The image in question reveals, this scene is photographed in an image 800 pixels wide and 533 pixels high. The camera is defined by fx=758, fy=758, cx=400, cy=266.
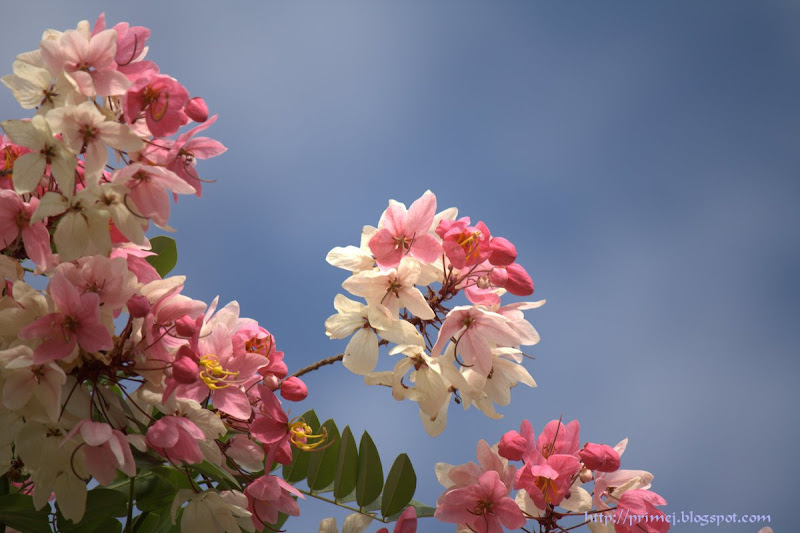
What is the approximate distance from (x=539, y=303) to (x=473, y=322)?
22cm

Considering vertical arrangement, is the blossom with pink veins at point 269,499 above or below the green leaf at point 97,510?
above

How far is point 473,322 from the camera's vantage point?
5.55ft

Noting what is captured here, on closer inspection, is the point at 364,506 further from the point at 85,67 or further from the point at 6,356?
the point at 85,67

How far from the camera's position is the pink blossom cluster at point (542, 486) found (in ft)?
5.74

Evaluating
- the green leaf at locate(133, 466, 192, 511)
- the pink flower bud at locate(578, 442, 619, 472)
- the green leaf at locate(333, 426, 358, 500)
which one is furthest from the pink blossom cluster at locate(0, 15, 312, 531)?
the pink flower bud at locate(578, 442, 619, 472)

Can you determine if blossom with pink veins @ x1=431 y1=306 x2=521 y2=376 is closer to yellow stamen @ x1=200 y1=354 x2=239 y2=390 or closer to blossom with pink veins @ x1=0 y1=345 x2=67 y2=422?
yellow stamen @ x1=200 y1=354 x2=239 y2=390

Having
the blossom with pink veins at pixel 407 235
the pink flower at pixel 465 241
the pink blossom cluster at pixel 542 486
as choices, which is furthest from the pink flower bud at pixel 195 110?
the pink blossom cluster at pixel 542 486

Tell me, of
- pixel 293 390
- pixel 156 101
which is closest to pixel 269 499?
pixel 293 390

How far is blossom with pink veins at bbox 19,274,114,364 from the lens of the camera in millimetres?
1357

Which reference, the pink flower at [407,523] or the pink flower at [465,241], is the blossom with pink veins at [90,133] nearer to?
the pink flower at [465,241]

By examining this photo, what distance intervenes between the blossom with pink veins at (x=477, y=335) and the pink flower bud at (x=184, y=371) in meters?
0.52

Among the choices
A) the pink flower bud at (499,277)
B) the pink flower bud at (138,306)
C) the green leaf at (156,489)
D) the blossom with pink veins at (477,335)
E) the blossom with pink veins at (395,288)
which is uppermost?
the pink flower bud at (499,277)

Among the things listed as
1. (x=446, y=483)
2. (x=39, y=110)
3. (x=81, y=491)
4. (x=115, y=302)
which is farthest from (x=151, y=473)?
(x=39, y=110)

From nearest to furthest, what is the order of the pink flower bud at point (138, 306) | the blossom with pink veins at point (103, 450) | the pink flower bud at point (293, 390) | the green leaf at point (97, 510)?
the blossom with pink veins at point (103, 450) → the pink flower bud at point (138, 306) → the green leaf at point (97, 510) → the pink flower bud at point (293, 390)
